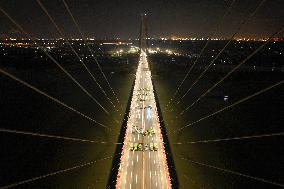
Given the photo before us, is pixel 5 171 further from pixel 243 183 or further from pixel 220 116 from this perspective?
pixel 220 116

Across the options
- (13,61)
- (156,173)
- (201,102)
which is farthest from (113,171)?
(13,61)

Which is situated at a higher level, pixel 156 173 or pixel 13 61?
pixel 13 61

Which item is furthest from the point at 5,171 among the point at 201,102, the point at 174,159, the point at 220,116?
the point at 201,102

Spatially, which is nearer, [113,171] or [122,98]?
[113,171]

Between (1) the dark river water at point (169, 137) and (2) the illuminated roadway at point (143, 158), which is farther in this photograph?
(1) the dark river water at point (169, 137)

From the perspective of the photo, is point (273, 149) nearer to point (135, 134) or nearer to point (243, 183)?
point (243, 183)

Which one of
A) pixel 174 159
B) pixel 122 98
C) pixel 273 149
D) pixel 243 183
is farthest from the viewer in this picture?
pixel 122 98

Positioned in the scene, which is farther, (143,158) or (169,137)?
(169,137)

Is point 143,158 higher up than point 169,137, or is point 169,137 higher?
point 169,137

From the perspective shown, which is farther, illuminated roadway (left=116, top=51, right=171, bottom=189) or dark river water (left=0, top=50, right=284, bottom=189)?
dark river water (left=0, top=50, right=284, bottom=189)

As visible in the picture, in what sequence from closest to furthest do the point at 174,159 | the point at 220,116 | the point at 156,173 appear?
the point at 156,173, the point at 174,159, the point at 220,116

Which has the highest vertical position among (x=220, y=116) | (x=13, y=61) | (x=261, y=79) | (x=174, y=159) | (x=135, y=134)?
(x=13, y=61)
